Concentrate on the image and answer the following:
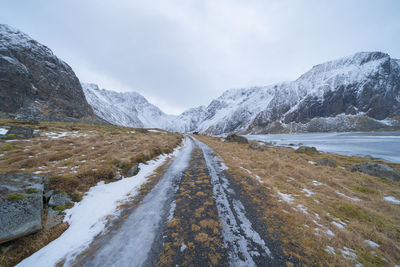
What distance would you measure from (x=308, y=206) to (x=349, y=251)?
227 centimetres

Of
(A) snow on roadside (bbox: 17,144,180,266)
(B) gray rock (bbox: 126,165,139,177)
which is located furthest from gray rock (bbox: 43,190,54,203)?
(B) gray rock (bbox: 126,165,139,177)

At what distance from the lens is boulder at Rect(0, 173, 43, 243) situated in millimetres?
3518

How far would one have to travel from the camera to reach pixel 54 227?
4312 millimetres

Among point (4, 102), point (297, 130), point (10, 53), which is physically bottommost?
point (297, 130)

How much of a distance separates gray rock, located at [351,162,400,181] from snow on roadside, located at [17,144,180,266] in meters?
20.1

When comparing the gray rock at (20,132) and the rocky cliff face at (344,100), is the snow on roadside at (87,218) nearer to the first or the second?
the gray rock at (20,132)

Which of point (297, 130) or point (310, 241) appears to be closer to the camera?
point (310, 241)

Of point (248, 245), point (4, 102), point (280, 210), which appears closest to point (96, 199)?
point (248, 245)

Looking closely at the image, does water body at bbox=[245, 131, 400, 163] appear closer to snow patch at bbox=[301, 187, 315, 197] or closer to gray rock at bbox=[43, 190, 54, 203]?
snow patch at bbox=[301, 187, 315, 197]

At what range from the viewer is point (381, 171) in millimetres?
11953

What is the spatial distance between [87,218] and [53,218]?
3.21 ft

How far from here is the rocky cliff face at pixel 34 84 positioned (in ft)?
179

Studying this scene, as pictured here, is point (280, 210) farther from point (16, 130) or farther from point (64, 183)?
point (16, 130)

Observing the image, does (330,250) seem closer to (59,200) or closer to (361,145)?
(59,200)
